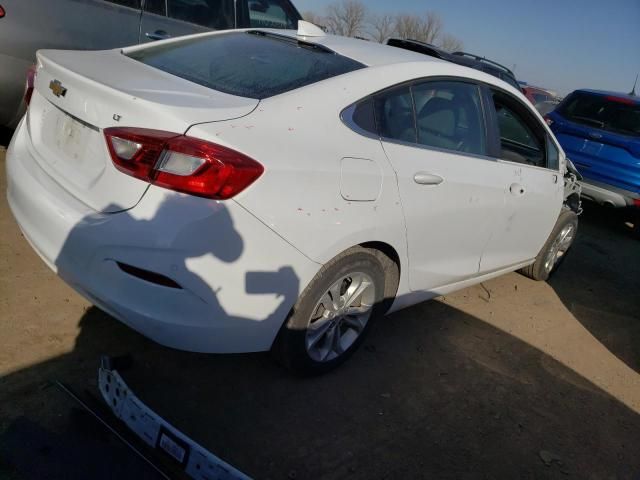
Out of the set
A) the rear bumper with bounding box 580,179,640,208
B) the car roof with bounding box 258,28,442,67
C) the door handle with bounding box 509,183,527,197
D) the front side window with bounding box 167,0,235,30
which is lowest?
the rear bumper with bounding box 580,179,640,208

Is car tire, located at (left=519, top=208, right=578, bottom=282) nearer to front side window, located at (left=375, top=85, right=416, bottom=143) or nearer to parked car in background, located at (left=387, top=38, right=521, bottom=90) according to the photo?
front side window, located at (left=375, top=85, right=416, bottom=143)

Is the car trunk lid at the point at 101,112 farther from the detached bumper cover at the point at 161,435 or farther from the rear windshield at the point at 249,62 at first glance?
the detached bumper cover at the point at 161,435

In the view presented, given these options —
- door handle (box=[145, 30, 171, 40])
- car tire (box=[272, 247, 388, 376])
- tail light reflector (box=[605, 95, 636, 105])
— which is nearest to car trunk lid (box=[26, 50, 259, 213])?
car tire (box=[272, 247, 388, 376])

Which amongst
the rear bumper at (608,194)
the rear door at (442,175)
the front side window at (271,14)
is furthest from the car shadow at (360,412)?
the front side window at (271,14)

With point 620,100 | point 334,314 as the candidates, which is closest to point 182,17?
point 334,314

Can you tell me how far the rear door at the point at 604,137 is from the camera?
21.5 feet

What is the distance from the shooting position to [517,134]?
12.9 ft

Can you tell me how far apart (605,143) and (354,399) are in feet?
18.1

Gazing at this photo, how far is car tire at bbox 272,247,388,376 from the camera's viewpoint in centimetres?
246

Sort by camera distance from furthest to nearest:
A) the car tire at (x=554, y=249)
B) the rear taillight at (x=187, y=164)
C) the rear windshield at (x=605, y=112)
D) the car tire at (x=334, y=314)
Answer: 1. the rear windshield at (x=605, y=112)
2. the car tire at (x=554, y=249)
3. the car tire at (x=334, y=314)
4. the rear taillight at (x=187, y=164)

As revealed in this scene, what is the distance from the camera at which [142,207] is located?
2.02 m

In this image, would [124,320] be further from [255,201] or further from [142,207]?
[255,201]

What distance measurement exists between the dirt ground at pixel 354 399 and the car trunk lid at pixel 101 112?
874mm

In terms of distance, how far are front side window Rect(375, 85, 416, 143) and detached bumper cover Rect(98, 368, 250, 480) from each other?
1550 mm
